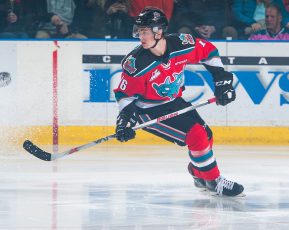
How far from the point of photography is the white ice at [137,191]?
6.07 meters

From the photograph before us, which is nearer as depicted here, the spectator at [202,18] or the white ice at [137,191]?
the white ice at [137,191]

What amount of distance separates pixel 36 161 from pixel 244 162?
169 cm

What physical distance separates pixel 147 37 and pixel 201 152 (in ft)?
2.57

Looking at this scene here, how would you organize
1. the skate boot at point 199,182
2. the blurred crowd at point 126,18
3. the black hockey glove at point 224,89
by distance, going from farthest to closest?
1. the blurred crowd at point 126,18
2. the skate boot at point 199,182
3. the black hockey glove at point 224,89

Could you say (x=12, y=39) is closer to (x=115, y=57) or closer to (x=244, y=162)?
(x=115, y=57)

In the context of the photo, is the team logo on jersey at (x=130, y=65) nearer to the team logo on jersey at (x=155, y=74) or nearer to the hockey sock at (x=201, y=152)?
the team logo on jersey at (x=155, y=74)

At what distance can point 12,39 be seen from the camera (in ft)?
35.3

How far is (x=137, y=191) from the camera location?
7.48 metres

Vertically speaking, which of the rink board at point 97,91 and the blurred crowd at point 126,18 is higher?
the blurred crowd at point 126,18

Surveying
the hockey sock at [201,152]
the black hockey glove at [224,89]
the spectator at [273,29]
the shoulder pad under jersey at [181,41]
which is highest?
the spectator at [273,29]

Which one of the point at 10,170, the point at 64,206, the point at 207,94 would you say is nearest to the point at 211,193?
the point at 64,206

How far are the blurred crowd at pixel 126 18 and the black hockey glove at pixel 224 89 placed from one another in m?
3.76

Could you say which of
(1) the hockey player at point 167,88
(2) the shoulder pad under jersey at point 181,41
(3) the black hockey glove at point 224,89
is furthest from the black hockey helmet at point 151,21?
(3) the black hockey glove at point 224,89

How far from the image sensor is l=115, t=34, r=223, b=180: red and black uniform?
7.19 m
